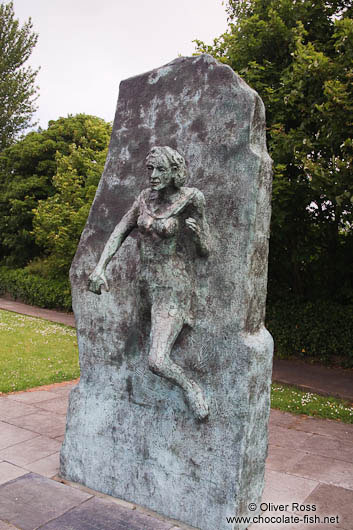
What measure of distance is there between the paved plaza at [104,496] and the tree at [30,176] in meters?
15.8

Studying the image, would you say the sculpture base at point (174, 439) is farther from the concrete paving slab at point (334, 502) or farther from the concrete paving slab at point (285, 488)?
the concrete paving slab at point (334, 502)

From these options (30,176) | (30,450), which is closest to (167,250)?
(30,450)

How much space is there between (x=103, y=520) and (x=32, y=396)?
12.5 feet

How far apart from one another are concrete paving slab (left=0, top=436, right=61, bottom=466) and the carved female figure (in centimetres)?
199

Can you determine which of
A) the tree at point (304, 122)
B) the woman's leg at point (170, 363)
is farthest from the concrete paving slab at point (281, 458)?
the tree at point (304, 122)

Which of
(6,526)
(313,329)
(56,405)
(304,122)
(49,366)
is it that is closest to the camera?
(6,526)

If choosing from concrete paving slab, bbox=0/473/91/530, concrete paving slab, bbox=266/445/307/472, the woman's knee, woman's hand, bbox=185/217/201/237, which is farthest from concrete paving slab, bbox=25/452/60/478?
woman's hand, bbox=185/217/201/237

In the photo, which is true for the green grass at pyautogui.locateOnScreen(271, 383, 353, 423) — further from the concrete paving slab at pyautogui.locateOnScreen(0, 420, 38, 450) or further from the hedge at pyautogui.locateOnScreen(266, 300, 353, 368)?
the concrete paving slab at pyautogui.locateOnScreen(0, 420, 38, 450)

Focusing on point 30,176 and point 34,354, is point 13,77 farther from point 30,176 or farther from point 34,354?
point 34,354

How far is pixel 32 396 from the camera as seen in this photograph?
278 inches

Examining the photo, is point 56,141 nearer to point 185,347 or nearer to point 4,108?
point 4,108

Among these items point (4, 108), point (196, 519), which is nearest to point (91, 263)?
point (196, 519)

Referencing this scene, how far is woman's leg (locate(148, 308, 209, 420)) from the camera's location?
3.52m

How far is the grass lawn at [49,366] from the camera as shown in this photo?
7316mm
